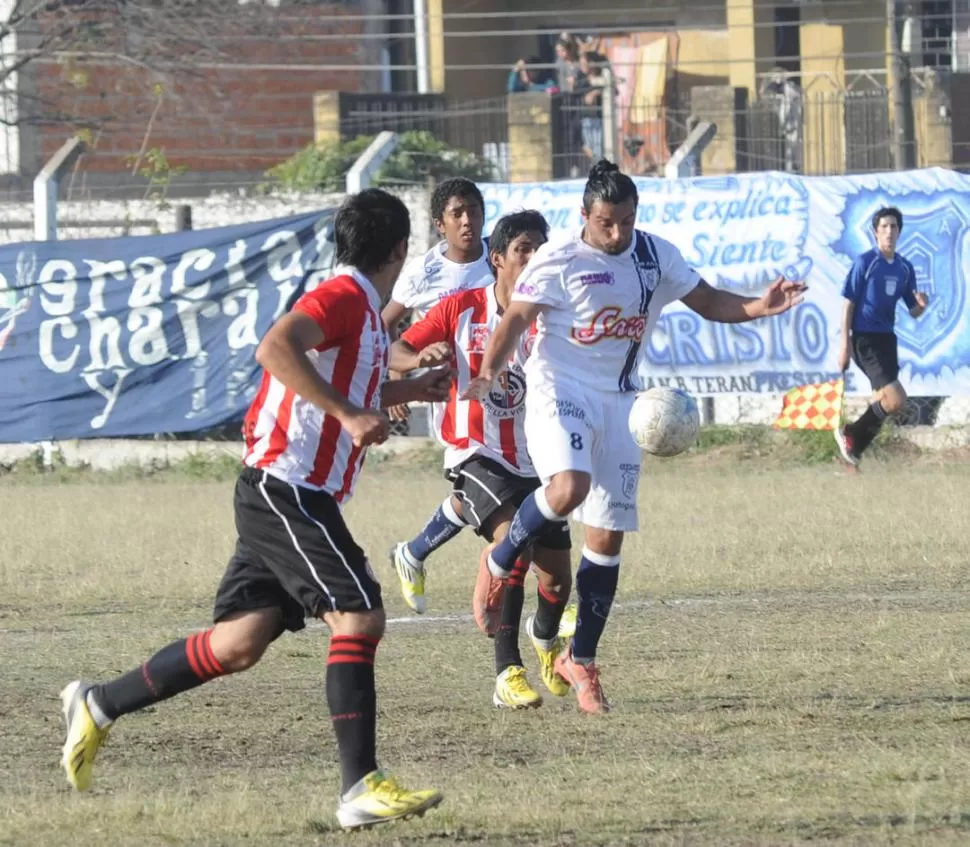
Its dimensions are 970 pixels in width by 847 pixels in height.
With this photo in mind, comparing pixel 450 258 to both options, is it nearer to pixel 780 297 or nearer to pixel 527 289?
pixel 527 289

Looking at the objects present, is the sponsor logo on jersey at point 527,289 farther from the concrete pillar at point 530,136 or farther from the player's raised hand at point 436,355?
the concrete pillar at point 530,136

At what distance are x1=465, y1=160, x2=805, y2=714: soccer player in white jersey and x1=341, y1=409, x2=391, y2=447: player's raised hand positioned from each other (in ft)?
5.58

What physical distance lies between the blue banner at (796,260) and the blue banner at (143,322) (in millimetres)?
2185

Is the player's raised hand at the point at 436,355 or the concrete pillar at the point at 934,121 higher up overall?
the concrete pillar at the point at 934,121

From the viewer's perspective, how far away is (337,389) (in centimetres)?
555

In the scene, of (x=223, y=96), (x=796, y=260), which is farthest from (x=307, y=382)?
Result: (x=223, y=96)

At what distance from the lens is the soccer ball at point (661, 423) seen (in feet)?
25.0

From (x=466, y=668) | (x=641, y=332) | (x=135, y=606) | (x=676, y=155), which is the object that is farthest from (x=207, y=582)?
(x=676, y=155)

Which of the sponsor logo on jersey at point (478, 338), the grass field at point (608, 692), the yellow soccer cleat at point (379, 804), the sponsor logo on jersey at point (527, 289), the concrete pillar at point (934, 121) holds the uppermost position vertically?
the concrete pillar at point (934, 121)

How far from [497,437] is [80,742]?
2.83m

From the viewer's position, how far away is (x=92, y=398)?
1769cm

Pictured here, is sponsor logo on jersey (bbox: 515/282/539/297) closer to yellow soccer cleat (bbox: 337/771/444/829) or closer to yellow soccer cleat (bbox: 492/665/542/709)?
yellow soccer cleat (bbox: 492/665/542/709)

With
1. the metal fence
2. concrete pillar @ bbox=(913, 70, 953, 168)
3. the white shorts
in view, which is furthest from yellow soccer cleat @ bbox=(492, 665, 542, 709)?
the metal fence

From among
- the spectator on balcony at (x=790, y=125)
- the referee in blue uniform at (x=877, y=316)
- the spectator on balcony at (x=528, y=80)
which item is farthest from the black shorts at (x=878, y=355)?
the spectator on balcony at (x=528, y=80)
